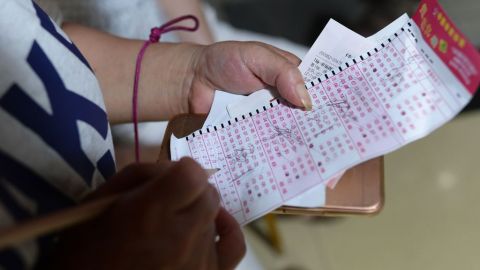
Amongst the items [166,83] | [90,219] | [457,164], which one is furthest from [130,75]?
[457,164]

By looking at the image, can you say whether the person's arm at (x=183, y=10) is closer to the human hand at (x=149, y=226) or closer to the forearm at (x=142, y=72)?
the forearm at (x=142, y=72)

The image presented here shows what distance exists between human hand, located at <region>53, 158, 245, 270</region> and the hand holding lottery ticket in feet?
0.39

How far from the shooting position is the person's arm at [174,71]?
52 centimetres

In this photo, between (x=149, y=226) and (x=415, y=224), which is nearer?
(x=149, y=226)

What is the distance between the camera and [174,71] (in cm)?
60

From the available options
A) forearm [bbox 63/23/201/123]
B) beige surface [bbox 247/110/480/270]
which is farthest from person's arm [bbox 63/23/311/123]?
beige surface [bbox 247/110/480/270]

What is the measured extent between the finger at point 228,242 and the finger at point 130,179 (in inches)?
3.4

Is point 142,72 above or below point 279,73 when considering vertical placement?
above

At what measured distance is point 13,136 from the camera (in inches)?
14.2

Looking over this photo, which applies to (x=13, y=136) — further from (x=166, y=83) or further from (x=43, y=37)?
(x=166, y=83)

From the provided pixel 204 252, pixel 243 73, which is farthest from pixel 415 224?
pixel 204 252

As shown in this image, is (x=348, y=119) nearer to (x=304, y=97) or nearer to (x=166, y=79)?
(x=304, y=97)

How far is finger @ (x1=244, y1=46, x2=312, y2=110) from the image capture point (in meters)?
0.47

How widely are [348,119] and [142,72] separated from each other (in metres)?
0.29
